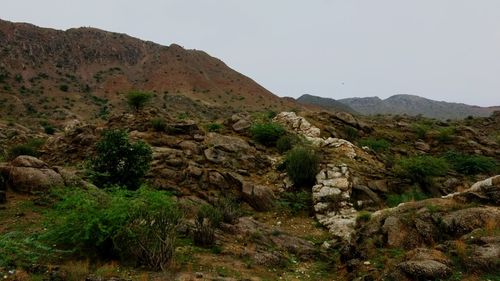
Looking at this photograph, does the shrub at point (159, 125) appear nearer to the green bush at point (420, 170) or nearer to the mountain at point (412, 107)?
the green bush at point (420, 170)

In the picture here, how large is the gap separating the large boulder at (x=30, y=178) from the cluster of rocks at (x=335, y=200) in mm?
8724

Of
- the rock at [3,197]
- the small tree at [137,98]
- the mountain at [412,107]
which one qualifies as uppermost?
the mountain at [412,107]

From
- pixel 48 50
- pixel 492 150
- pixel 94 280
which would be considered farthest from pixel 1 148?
pixel 48 50

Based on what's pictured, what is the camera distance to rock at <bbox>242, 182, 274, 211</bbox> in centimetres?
1466

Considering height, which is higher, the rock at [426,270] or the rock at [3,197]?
the rock at [3,197]

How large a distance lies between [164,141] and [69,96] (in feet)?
154

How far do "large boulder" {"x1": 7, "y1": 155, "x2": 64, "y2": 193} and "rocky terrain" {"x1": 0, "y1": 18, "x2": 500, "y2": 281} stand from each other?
1.6 inches

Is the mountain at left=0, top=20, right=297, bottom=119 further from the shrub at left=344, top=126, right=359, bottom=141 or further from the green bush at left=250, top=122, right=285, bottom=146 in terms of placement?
the shrub at left=344, top=126, right=359, bottom=141

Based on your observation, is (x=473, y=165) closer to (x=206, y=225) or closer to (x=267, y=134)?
(x=267, y=134)

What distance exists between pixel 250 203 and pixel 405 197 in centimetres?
587

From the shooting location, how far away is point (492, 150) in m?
23.0

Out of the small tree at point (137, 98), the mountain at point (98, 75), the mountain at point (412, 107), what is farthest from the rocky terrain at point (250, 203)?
the mountain at point (412, 107)

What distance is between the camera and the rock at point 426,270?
7500 mm

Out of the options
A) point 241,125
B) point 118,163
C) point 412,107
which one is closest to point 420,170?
point 241,125
